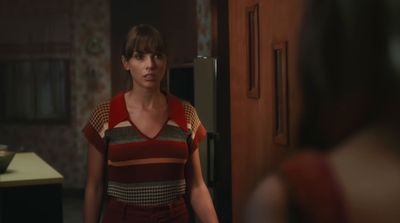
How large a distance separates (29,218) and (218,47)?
1157 mm

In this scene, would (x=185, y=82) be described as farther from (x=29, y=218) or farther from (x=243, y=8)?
(x=243, y=8)

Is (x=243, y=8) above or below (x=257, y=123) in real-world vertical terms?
above

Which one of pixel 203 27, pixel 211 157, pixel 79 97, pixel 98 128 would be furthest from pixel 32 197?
pixel 79 97

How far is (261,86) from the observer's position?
1895 mm

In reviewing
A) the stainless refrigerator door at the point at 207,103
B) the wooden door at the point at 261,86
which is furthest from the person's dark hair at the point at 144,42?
the stainless refrigerator door at the point at 207,103

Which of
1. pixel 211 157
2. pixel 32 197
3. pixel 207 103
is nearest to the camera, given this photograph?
pixel 32 197

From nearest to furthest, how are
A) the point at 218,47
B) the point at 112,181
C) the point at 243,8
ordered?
the point at 112,181, the point at 243,8, the point at 218,47

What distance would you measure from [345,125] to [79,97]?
19.5ft

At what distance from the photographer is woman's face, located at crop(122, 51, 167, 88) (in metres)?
1.93

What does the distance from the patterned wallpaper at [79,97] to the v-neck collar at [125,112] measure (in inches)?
167

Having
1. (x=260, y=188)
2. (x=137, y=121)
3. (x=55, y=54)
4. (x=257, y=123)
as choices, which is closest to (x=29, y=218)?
(x=137, y=121)

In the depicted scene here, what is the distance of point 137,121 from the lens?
1940 millimetres

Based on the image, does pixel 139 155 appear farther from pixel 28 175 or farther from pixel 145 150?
pixel 28 175

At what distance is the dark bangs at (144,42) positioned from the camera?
195 centimetres
